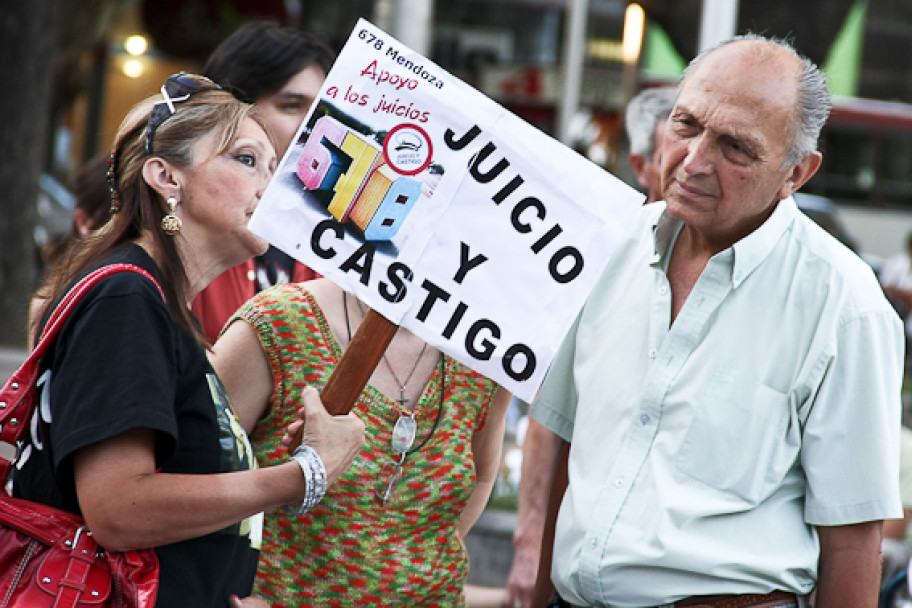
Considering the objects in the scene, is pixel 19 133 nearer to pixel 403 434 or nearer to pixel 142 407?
pixel 403 434

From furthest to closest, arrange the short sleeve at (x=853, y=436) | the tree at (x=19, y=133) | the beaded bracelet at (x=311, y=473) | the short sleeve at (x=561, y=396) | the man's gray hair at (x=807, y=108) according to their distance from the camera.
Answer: the tree at (x=19, y=133) → the short sleeve at (x=561, y=396) → the man's gray hair at (x=807, y=108) → the short sleeve at (x=853, y=436) → the beaded bracelet at (x=311, y=473)

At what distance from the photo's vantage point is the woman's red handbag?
5.90ft

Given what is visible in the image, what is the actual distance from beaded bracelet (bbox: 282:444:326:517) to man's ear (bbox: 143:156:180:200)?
21.5 inches

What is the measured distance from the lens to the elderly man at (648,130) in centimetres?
413

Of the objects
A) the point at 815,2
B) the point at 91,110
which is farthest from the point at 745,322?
the point at 91,110

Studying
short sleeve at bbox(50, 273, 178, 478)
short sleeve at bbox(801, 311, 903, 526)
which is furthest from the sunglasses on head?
short sleeve at bbox(801, 311, 903, 526)

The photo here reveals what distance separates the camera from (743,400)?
2238mm

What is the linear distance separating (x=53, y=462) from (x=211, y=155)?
643mm

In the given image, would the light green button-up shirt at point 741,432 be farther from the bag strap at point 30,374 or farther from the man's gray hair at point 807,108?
the bag strap at point 30,374

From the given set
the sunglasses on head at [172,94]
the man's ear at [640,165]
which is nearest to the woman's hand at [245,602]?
the sunglasses on head at [172,94]

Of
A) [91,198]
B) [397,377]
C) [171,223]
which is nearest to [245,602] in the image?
[397,377]

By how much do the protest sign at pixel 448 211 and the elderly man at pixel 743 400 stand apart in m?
0.35

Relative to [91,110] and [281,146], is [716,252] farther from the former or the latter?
[91,110]

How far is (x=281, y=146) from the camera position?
3205 mm
